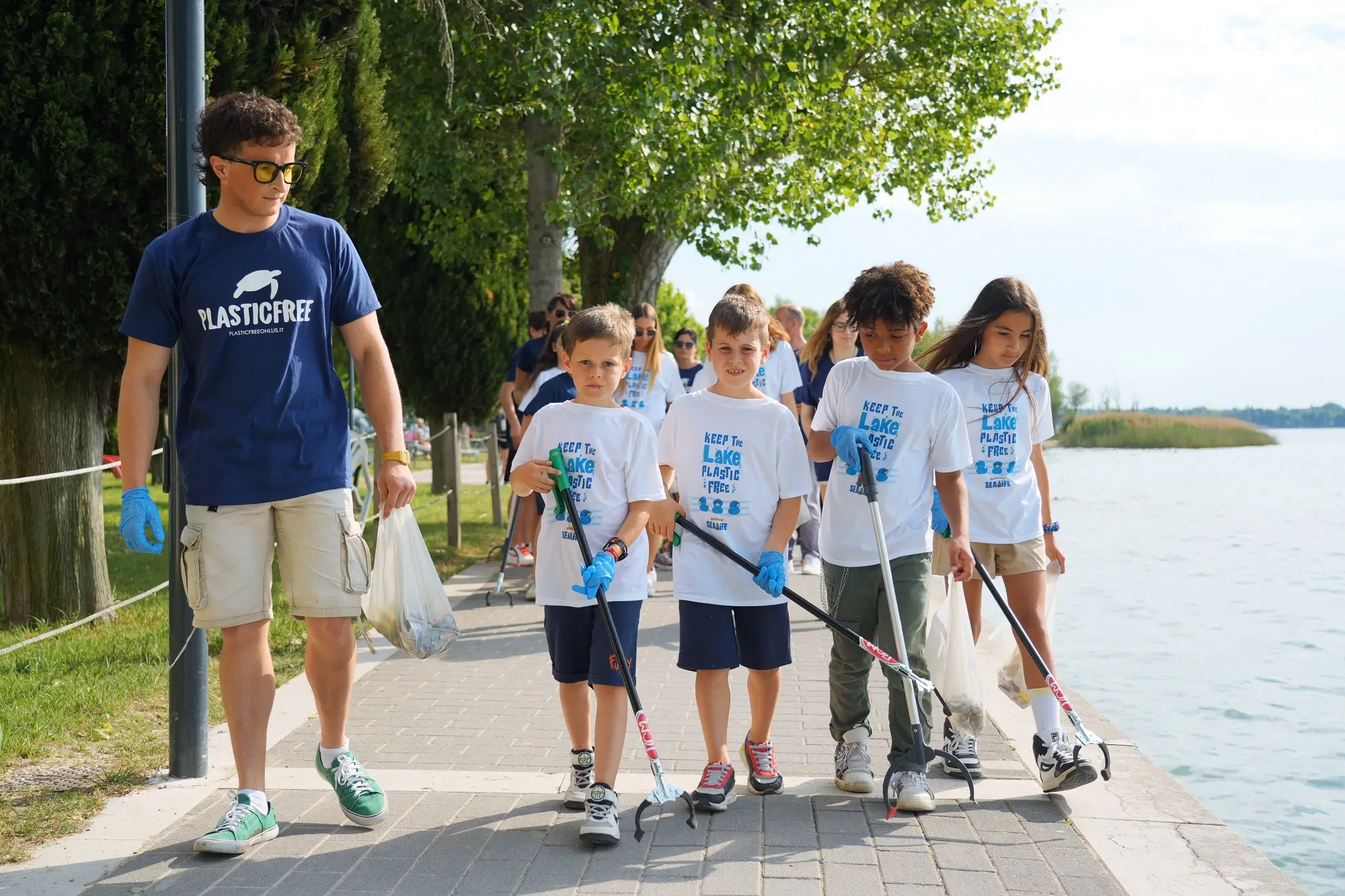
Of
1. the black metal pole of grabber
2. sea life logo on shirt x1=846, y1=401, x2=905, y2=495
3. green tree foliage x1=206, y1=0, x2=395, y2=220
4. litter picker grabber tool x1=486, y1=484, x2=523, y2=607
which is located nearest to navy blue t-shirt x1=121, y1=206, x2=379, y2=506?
the black metal pole of grabber

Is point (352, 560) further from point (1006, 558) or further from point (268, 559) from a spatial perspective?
point (1006, 558)

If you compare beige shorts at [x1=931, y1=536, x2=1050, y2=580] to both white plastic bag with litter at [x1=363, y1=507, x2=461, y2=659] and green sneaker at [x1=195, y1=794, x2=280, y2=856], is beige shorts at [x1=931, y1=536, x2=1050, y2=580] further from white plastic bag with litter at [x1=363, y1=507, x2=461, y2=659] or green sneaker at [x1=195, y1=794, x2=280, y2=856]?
green sneaker at [x1=195, y1=794, x2=280, y2=856]

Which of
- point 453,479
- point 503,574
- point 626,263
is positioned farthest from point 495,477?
point 626,263

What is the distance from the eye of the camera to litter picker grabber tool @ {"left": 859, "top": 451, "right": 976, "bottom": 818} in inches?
160

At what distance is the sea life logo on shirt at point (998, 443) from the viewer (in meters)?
4.52

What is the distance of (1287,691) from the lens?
8.06m

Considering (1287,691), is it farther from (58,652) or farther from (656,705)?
(58,652)

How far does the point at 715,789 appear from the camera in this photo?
4062 millimetres

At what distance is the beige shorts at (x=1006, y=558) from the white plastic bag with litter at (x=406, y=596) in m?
1.68

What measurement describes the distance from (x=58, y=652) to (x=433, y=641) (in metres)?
3.53

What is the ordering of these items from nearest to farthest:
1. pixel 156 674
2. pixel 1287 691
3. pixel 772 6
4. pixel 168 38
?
pixel 168 38 → pixel 156 674 → pixel 1287 691 → pixel 772 6

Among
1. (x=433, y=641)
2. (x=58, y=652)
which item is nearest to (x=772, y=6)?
(x=58, y=652)

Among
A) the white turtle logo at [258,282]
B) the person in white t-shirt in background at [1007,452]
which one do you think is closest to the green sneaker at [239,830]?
the white turtle logo at [258,282]

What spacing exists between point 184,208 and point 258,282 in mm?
848
